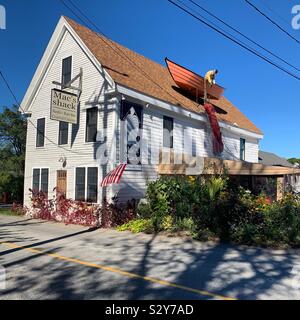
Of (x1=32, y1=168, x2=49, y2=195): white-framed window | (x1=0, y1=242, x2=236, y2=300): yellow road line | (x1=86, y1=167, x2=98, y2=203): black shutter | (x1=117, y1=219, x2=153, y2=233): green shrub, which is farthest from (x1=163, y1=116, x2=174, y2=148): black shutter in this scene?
(x1=0, y1=242, x2=236, y2=300): yellow road line

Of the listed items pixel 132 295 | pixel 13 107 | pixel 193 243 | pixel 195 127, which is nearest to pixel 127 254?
pixel 193 243

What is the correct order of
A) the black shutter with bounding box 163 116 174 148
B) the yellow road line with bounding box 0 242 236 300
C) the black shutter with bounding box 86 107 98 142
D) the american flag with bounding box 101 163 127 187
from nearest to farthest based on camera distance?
1. the yellow road line with bounding box 0 242 236 300
2. the american flag with bounding box 101 163 127 187
3. the black shutter with bounding box 86 107 98 142
4. the black shutter with bounding box 163 116 174 148

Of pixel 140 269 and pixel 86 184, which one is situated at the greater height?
pixel 86 184

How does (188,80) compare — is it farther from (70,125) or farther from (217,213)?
(217,213)

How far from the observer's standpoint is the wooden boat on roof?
20.4 m

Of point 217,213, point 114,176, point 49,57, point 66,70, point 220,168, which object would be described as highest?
point 49,57

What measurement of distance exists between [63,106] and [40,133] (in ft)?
14.3

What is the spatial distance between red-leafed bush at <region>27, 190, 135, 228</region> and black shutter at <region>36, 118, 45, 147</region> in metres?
2.77

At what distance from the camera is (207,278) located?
726 cm

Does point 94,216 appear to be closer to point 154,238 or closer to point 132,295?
point 154,238

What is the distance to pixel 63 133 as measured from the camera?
1802 cm

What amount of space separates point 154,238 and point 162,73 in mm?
13086

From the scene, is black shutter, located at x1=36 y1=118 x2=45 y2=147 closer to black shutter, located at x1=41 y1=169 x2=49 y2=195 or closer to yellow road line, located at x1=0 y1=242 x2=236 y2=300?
black shutter, located at x1=41 y1=169 x2=49 y2=195

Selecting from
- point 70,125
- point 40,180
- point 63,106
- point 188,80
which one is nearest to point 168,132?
point 188,80
